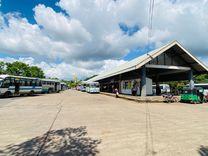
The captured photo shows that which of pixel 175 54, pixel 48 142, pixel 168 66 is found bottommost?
pixel 48 142

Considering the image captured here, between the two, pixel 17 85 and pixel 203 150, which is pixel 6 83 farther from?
pixel 203 150

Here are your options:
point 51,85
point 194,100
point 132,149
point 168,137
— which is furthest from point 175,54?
point 51,85

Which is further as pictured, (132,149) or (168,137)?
(168,137)

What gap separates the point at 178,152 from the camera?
15.4 feet

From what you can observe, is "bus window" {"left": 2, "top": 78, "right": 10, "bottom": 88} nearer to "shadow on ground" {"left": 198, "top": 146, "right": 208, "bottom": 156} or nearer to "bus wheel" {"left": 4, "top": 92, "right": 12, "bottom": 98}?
Result: "bus wheel" {"left": 4, "top": 92, "right": 12, "bottom": 98}

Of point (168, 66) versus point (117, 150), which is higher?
point (168, 66)

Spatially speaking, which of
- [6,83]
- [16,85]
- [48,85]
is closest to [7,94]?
[6,83]

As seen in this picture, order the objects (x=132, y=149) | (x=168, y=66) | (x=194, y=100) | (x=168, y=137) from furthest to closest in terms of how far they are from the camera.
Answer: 1. (x=168, y=66)
2. (x=194, y=100)
3. (x=168, y=137)
4. (x=132, y=149)

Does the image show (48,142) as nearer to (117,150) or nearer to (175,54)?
(117,150)

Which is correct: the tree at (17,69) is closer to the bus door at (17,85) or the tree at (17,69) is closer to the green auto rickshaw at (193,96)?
the bus door at (17,85)

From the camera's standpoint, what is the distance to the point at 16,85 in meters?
26.4

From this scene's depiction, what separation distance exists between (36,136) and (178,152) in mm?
4570

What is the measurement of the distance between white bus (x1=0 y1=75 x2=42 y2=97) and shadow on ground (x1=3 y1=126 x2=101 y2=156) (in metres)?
20.5

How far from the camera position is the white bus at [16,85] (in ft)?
78.1
